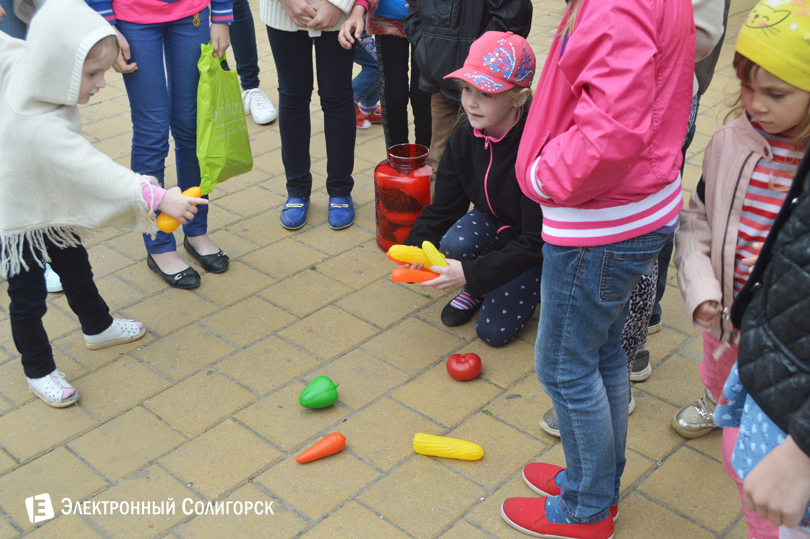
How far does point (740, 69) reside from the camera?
174cm

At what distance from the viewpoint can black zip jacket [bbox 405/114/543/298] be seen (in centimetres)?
277

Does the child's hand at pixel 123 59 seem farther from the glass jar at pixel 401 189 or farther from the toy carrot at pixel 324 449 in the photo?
the toy carrot at pixel 324 449

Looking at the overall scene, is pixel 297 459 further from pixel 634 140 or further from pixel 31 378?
pixel 634 140

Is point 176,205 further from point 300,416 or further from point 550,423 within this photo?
point 550,423

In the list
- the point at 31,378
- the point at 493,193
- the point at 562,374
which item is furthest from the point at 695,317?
the point at 31,378

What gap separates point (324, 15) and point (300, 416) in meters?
1.95

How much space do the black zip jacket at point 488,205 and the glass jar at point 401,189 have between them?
0.36 meters

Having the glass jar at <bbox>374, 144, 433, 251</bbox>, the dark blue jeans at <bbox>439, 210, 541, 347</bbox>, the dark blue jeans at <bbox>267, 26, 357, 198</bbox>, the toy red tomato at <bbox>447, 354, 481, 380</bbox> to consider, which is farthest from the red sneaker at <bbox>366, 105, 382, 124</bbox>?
the toy red tomato at <bbox>447, 354, 481, 380</bbox>

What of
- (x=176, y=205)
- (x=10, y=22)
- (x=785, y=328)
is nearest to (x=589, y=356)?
(x=785, y=328)

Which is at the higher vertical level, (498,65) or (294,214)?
(498,65)

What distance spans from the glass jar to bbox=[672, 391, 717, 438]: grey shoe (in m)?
1.64

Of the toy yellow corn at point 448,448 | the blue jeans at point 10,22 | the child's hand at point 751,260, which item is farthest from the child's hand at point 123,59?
the child's hand at point 751,260

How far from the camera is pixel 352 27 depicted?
3.54 m

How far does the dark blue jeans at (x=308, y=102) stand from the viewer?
12.0 feet
